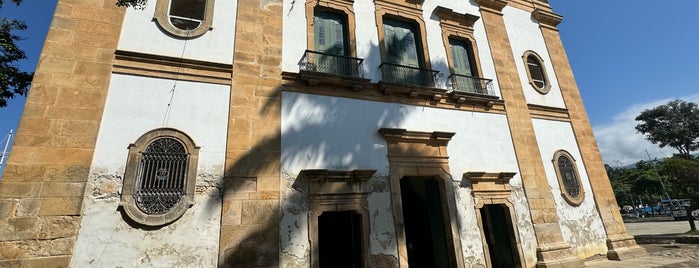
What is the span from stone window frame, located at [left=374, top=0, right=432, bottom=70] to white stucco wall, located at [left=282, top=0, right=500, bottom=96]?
127mm

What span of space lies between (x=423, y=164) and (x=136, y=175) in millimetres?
6016

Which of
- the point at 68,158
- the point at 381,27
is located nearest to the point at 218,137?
the point at 68,158

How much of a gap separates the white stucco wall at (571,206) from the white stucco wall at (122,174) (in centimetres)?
903

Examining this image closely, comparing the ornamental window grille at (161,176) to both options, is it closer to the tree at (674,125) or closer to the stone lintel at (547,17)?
the stone lintel at (547,17)

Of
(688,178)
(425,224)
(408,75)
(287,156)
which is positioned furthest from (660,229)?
(287,156)

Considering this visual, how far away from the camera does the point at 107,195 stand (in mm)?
5375

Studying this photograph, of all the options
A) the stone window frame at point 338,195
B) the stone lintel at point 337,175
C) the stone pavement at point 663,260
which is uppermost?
the stone lintel at point 337,175

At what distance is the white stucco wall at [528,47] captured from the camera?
10.6 metres

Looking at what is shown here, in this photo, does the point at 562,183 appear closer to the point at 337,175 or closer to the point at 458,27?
the point at 458,27

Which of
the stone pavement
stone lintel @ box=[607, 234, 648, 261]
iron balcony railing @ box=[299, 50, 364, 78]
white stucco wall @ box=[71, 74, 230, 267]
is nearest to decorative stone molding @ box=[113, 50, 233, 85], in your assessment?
white stucco wall @ box=[71, 74, 230, 267]

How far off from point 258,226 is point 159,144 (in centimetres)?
239

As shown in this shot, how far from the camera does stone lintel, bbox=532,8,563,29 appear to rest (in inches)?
481

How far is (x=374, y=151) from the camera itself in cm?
759

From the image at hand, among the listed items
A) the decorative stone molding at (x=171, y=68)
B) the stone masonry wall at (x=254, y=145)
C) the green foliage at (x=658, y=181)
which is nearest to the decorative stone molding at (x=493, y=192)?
the stone masonry wall at (x=254, y=145)
